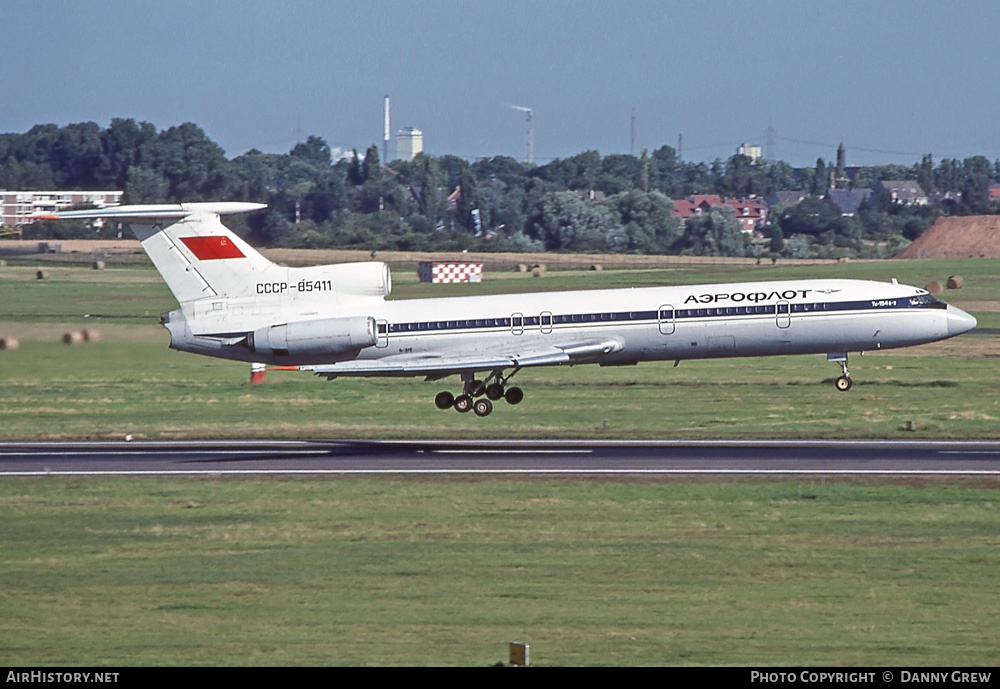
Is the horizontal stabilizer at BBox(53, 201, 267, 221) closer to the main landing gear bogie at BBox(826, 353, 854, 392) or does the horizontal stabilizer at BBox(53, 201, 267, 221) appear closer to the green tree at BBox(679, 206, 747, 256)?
the main landing gear bogie at BBox(826, 353, 854, 392)

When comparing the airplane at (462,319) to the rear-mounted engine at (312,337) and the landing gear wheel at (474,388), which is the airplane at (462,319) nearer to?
the rear-mounted engine at (312,337)

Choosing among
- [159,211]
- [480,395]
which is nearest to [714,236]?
[480,395]

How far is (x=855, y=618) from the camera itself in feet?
71.1

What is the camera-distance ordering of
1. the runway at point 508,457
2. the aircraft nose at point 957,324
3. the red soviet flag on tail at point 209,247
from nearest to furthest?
the runway at point 508,457, the red soviet flag on tail at point 209,247, the aircraft nose at point 957,324

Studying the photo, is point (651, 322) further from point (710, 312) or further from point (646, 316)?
point (710, 312)

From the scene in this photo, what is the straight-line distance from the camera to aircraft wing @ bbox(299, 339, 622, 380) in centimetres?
4016

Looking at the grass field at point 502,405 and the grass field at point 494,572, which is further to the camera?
the grass field at point 502,405

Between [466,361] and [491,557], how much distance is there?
15726 millimetres

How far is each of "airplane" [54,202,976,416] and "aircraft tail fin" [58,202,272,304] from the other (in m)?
0.03

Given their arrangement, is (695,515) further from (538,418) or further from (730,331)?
(538,418)

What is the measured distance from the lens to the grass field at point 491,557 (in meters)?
20.5

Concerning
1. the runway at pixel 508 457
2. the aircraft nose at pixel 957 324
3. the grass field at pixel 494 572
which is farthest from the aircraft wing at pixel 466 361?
the aircraft nose at pixel 957 324

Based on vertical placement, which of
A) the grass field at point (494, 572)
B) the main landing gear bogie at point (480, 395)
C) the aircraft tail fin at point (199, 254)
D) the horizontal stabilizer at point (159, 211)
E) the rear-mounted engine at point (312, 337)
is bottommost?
the grass field at point (494, 572)

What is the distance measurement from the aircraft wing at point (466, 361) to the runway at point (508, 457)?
2121 millimetres
